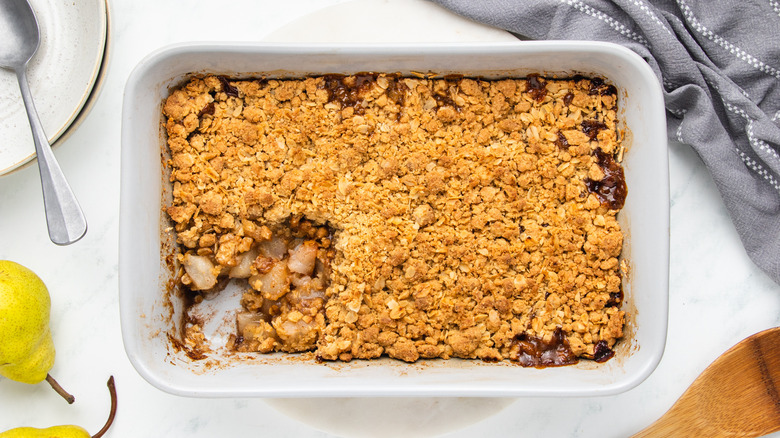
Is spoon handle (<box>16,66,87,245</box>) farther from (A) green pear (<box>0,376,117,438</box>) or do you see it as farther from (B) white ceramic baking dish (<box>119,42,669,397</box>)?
(A) green pear (<box>0,376,117,438</box>)

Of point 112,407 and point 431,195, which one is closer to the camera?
point 431,195

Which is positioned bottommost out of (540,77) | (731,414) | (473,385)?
(731,414)

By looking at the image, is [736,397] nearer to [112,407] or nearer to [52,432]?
[112,407]

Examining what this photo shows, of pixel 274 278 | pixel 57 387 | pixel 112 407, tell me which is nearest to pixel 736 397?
pixel 274 278

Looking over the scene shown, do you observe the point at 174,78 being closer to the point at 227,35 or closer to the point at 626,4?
the point at 227,35

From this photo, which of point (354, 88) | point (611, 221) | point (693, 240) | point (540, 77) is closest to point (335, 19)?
point (354, 88)

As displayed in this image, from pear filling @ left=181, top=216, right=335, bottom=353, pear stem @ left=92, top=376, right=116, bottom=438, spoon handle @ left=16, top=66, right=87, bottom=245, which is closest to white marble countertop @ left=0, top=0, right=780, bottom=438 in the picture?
pear stem @ left=92, top=376, right=116, bottom=438
